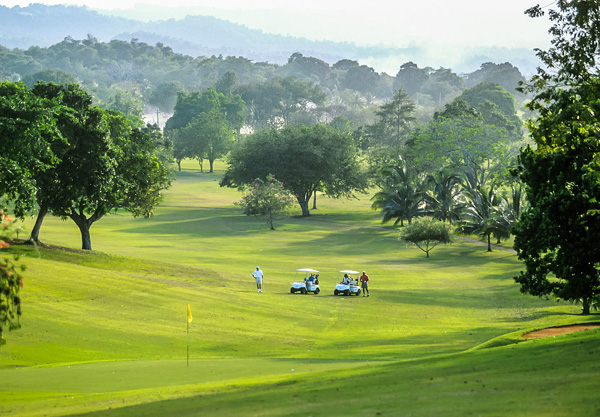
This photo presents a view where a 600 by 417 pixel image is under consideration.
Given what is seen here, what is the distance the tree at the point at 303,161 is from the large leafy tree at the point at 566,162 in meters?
67.7

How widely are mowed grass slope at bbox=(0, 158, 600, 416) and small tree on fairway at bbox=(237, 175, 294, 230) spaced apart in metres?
18.7

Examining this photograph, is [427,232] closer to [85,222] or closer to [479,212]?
[479,212]

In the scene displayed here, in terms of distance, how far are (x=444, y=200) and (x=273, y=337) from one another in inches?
2113

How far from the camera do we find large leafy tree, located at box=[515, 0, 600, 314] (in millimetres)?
22312

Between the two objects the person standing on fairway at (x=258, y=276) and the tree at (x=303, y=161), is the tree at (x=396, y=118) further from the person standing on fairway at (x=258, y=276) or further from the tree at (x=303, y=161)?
the person standing on fairway at (x=258, y=276)

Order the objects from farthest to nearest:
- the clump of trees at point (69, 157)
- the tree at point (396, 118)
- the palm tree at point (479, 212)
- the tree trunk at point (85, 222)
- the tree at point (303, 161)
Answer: the tree at point (396, 118) < the tree at point (303, 161) < the palm tree at point (479, 212) < the tree trunk at point (85, 222) < the clump of trees at point (69, 157)

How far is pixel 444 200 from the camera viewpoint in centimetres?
7950

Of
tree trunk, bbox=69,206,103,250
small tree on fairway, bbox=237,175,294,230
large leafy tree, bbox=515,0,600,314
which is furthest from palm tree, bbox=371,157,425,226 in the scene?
large leafy tree, bbox=515,0,600,314

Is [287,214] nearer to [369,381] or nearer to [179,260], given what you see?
[179,260]

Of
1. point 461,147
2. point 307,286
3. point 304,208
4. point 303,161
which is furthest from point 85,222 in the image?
point 461,147

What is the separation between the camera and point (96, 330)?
27.5m

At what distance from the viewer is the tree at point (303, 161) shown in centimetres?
9588

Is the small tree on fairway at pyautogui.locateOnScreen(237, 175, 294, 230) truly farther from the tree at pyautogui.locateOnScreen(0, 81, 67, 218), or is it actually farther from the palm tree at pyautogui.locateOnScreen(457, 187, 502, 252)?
the tree at pyautogui.locateOnScreen(0, 81, 67, 218)

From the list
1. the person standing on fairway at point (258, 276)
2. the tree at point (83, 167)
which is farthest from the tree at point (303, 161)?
the person standing on fairway at point (258, 276)
